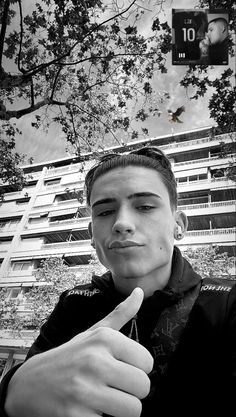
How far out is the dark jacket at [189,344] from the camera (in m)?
1.23

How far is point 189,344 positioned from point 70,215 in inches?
1345

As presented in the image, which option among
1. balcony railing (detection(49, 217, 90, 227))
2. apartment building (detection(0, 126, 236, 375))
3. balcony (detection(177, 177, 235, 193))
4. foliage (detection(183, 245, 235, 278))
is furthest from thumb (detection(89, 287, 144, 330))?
balcony railing (detection(49, 217, 90, 227))

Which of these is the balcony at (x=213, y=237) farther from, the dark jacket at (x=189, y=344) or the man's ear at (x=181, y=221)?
the dark jacket at (x=189, y=344)

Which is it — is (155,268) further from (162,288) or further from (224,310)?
(224,310)

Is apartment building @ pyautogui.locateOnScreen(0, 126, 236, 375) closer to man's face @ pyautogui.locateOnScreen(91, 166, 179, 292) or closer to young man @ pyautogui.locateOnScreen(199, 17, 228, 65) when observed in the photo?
young man @ pyautogui.locateOnScreen(199, 17, 228, 65)

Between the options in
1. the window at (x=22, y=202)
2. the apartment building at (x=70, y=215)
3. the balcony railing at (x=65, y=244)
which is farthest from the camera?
the window at (x=22, y=202)

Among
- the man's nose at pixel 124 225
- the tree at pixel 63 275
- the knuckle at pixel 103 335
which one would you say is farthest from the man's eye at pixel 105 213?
the tree at pixel 63 275

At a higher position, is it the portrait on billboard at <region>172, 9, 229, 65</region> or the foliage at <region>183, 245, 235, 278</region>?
the portrait on billboard at <region>172, 9, 229, 65</region>

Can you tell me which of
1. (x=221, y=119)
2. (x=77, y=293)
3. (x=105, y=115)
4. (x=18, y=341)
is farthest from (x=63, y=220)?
(x=77, y=293)

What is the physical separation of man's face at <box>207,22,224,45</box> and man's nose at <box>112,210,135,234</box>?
149 inches

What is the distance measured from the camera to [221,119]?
5914 millimetres

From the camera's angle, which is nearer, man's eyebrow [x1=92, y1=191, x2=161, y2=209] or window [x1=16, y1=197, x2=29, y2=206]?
man's eyebrow [x1=92, y1=191, x2=161, y2=209]

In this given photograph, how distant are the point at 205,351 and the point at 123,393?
29.8 inches

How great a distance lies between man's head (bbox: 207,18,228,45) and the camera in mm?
4094
